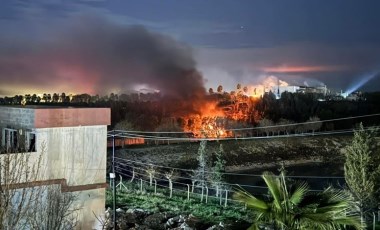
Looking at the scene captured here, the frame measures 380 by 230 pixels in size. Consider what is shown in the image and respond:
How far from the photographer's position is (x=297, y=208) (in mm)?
5668

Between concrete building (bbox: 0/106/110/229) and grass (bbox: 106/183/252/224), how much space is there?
20.7ft

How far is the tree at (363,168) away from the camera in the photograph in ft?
41.8

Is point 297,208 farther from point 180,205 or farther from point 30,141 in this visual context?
point 180,205

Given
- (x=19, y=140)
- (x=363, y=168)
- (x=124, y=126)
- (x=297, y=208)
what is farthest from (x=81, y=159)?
(x=124, y=126)

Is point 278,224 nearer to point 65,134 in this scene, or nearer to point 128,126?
point 65,134

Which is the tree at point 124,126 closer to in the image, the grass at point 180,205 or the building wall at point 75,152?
the grass at point 180,205

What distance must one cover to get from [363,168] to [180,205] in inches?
348

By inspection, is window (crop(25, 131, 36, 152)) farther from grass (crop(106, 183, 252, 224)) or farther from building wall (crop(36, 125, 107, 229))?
grass (crop(106, 183, 252, 224))

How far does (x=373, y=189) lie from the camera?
12969mm

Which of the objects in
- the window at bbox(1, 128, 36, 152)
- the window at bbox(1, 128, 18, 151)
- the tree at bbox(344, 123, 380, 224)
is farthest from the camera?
the tree at bbox(344, 123, 380, 224)

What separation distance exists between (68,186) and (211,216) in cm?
805

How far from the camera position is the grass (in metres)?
17.4

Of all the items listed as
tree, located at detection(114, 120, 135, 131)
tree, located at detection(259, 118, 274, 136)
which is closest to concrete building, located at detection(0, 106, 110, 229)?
tree, located at detection(114, 120, 135, 131)

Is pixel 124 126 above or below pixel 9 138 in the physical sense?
below
